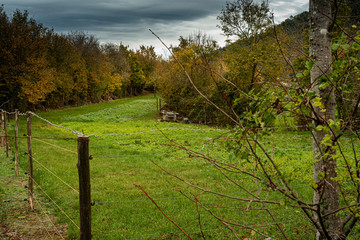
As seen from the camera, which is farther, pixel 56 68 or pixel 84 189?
pixel 56 68

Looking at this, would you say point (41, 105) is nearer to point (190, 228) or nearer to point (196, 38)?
point (196, 38)

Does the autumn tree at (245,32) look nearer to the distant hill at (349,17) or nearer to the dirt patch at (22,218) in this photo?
the distant hill at (349,17)

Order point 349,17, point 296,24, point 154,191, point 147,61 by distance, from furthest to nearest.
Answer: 1. point 147,61
2. point 296,24
3. point 154,191
4. point 349,17

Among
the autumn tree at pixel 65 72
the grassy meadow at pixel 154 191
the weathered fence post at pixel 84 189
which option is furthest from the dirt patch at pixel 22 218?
the autumn tree at pixel 65 72

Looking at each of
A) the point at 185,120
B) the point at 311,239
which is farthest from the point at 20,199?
the point at 185,120

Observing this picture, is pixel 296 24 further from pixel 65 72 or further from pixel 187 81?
pixel 65 72

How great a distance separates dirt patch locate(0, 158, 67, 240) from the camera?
5.03 metres

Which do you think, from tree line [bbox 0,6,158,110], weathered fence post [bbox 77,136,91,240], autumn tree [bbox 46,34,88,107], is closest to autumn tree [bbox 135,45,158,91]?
tree line [bbox 0,6,158,110]

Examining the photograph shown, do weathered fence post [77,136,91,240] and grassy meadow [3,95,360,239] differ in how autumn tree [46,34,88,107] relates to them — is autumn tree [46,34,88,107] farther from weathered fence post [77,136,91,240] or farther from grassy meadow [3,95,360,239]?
weathered fence post [77,136,91,240]

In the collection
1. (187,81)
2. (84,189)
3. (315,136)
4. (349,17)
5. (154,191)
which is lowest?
(154,191)

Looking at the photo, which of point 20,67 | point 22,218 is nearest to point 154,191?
point 22,218

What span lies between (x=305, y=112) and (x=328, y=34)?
3.94ft

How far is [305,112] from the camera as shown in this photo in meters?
1.97

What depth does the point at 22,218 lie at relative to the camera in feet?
18.5
